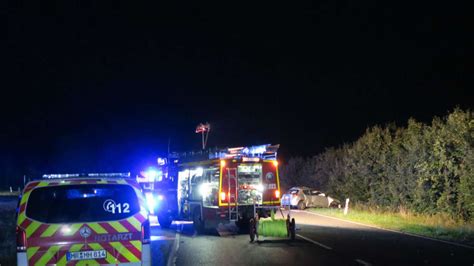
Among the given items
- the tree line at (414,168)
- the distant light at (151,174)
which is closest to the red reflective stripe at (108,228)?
the tree line at (414,168)

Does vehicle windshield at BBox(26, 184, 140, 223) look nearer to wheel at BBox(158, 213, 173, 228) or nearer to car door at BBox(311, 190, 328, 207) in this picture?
wheel at BBox(158, 213, 173, 228)

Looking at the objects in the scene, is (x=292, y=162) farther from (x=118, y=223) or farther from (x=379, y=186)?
(x=118, y=223)

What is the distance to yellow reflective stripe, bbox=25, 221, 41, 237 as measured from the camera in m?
7.57

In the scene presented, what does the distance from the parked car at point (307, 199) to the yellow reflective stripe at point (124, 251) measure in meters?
27.7

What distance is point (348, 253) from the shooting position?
46.5 ft

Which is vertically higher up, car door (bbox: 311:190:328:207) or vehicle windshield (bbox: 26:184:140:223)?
car door (bbox: 311:190:328:207)

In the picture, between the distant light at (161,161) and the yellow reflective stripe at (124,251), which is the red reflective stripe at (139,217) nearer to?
the yellow reflective stripe at (124,251)

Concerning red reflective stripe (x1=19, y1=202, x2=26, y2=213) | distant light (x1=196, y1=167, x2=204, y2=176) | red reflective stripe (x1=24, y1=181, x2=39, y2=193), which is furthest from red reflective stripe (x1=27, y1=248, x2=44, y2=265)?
distant light (x1=196, y1=167, x2=204, y2=176)

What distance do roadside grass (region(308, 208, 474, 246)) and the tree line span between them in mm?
529

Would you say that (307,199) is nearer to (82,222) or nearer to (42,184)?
(82,222)

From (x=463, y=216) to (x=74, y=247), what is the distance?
17553mm

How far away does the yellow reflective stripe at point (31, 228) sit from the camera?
24.8 ft

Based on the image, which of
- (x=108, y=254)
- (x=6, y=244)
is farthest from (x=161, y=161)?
(x=108, y=254)

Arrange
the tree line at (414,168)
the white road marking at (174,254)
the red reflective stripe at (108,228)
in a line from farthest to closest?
the tree line at (414,168) < the white road marking at (174,254) < the red reflective stripe at (108,228)
